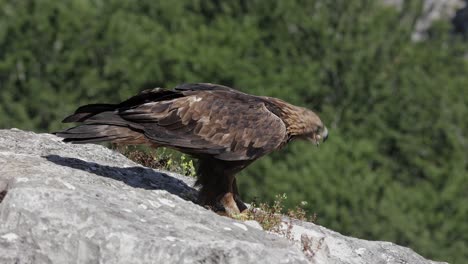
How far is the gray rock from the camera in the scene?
32.2 feet

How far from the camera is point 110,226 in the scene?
996cm

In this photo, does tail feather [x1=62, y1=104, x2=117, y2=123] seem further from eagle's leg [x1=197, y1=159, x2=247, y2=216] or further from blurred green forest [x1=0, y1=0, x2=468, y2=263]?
A: blurred green forest [x1=0, y1=0, x2=468, y2=263]

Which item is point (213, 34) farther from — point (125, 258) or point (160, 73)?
point (125, 258)

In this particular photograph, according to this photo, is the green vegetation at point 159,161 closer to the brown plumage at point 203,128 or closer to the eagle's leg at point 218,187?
the brown plumage at point 203,128

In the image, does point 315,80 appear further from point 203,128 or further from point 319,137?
point 203,128

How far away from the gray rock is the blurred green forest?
3605 cm

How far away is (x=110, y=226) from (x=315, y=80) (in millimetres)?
48462

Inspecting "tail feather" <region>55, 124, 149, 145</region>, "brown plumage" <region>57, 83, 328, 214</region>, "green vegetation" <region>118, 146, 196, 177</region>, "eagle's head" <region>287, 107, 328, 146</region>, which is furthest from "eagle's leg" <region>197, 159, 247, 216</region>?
"green vegetation" <region>118, 146, 196, 177</region>

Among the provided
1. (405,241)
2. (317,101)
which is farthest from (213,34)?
(405,241)

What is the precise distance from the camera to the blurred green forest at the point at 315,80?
5191cm

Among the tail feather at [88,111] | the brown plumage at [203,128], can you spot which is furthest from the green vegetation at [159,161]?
the tail feather at [88,111]

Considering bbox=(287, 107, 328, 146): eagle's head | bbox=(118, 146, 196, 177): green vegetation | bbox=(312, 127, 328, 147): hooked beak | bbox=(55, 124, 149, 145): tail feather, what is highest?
bbox=(287, 107, 328, 146): eagle's head

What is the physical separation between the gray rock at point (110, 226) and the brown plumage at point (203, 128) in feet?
1.22

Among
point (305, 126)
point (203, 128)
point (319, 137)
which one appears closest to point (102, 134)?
point (203, 128)
